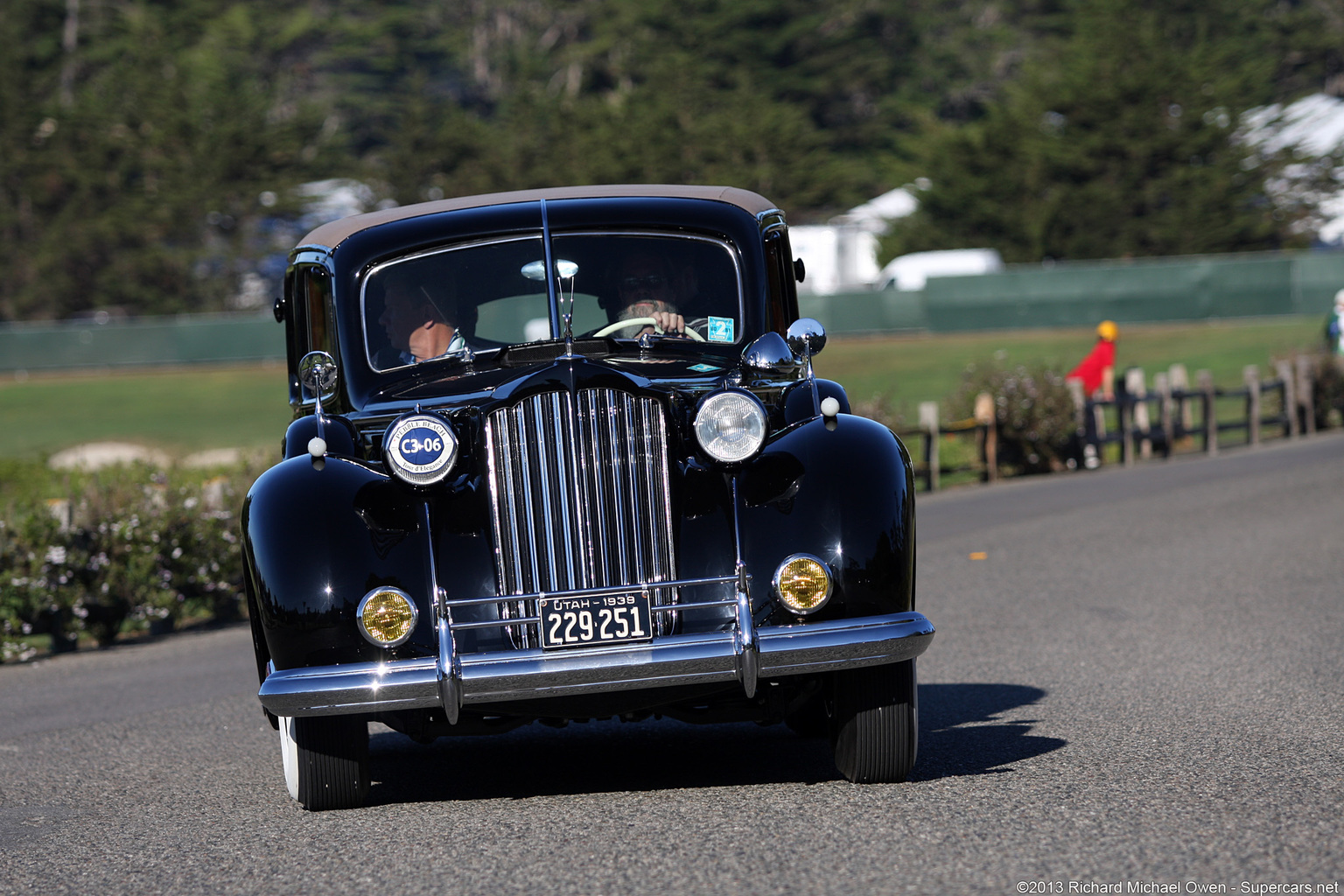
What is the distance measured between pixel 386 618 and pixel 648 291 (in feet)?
6.33

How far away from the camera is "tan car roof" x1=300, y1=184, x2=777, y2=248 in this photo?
685 centimetres

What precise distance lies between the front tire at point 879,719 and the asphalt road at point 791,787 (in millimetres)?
93

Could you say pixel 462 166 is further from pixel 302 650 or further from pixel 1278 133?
pixel 302 650

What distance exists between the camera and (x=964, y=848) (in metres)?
4.84

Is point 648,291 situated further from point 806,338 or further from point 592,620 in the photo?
point 592,620

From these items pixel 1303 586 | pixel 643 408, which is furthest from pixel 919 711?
pixel 1303 586

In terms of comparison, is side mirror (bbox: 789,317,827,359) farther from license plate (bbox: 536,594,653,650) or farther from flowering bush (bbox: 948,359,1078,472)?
flowering bush (bbox: 948,359,1078,472)

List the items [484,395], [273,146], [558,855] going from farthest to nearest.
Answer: [273,146] → [484,395] → [558,855]

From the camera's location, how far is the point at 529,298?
261 inches

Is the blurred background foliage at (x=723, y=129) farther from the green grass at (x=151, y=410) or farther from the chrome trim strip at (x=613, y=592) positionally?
the chrome trim strip at (x=613, y=592)

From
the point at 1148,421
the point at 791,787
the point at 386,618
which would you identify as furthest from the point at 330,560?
the point at 1148,421

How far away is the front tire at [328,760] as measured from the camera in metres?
5.75

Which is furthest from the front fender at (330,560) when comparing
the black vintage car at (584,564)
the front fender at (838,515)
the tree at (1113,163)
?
the tree at (1113,163)

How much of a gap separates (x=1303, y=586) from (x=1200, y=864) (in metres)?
7.35
